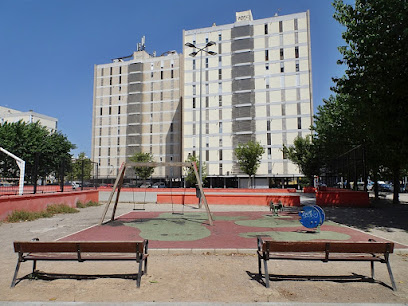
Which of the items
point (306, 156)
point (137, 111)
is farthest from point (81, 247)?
point (137, 111)

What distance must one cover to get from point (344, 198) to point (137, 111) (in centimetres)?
5659

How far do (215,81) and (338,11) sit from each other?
4233 centimetres

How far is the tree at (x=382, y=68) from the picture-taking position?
11.4 metres

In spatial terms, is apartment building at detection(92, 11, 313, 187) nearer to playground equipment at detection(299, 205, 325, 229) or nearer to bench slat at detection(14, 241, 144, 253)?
playground equipment at detection(299, 205, 325, 229)

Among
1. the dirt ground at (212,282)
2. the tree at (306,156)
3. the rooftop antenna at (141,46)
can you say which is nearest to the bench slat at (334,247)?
the dirt ground at (212,282)

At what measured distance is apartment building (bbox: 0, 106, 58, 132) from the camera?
9150 cm

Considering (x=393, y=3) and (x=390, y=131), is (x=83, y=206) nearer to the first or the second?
(x=390, y=131)

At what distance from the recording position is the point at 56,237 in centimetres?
906

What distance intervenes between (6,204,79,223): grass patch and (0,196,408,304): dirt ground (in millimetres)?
6183

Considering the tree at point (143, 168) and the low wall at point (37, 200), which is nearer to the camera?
the low wall at point (37, 200)

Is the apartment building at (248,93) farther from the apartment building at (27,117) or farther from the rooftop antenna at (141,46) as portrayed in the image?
the apartment building at (27,117)

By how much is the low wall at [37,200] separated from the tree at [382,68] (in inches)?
624

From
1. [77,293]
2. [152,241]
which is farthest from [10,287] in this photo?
[152,241]

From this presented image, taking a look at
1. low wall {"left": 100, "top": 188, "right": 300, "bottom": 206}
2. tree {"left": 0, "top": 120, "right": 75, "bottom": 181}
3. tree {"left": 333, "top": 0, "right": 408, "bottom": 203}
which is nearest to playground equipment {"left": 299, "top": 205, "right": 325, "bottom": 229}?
tree {"left": 333, "top": 0, "right": 408, "bottom": 203}
